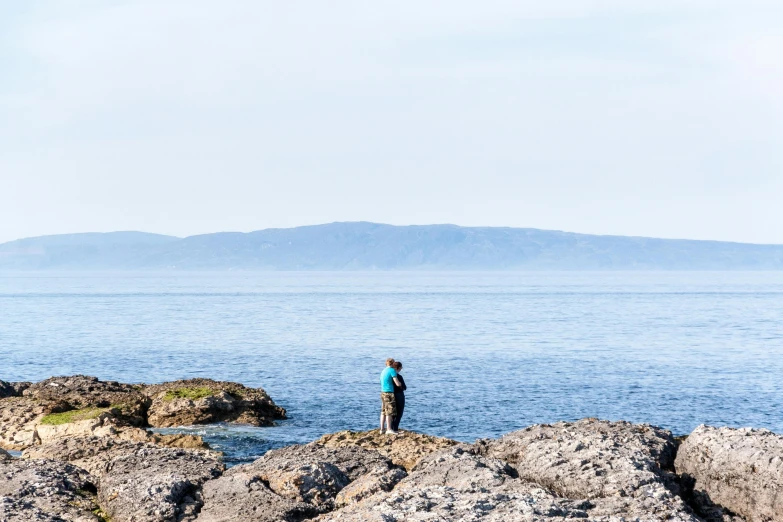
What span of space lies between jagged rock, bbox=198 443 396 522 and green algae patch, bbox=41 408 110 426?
1246 cm

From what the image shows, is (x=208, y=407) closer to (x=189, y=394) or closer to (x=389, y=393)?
(x=189, y=394)

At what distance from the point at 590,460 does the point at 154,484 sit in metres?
6.68

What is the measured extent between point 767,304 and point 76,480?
13673cm

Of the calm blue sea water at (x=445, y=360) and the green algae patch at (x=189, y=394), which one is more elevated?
the green algae patch at (x=189, y=394)

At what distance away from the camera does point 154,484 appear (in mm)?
13938

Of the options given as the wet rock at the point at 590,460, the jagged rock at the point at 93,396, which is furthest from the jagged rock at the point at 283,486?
the jagged rock at the point at 93,396

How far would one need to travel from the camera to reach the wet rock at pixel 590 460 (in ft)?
40.2

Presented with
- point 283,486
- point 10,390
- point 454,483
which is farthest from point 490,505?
point 10,390

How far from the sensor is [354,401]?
39000 mm

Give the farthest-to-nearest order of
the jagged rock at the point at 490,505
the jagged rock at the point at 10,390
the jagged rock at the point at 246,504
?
the jagged rock at the point at 10,390 → the jagged rock at the point at 246,504 → the jagged rock at the point at 490,505

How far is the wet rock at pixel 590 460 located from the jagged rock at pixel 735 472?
49 centimetres

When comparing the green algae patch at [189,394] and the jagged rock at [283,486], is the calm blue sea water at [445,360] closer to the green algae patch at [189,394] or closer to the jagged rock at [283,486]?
the green algae patch at [189,394]

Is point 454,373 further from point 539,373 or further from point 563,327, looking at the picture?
point 563,327

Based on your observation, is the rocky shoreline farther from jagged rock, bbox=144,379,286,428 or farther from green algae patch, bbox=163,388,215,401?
green algae patch, bbox=163,388,215,401
